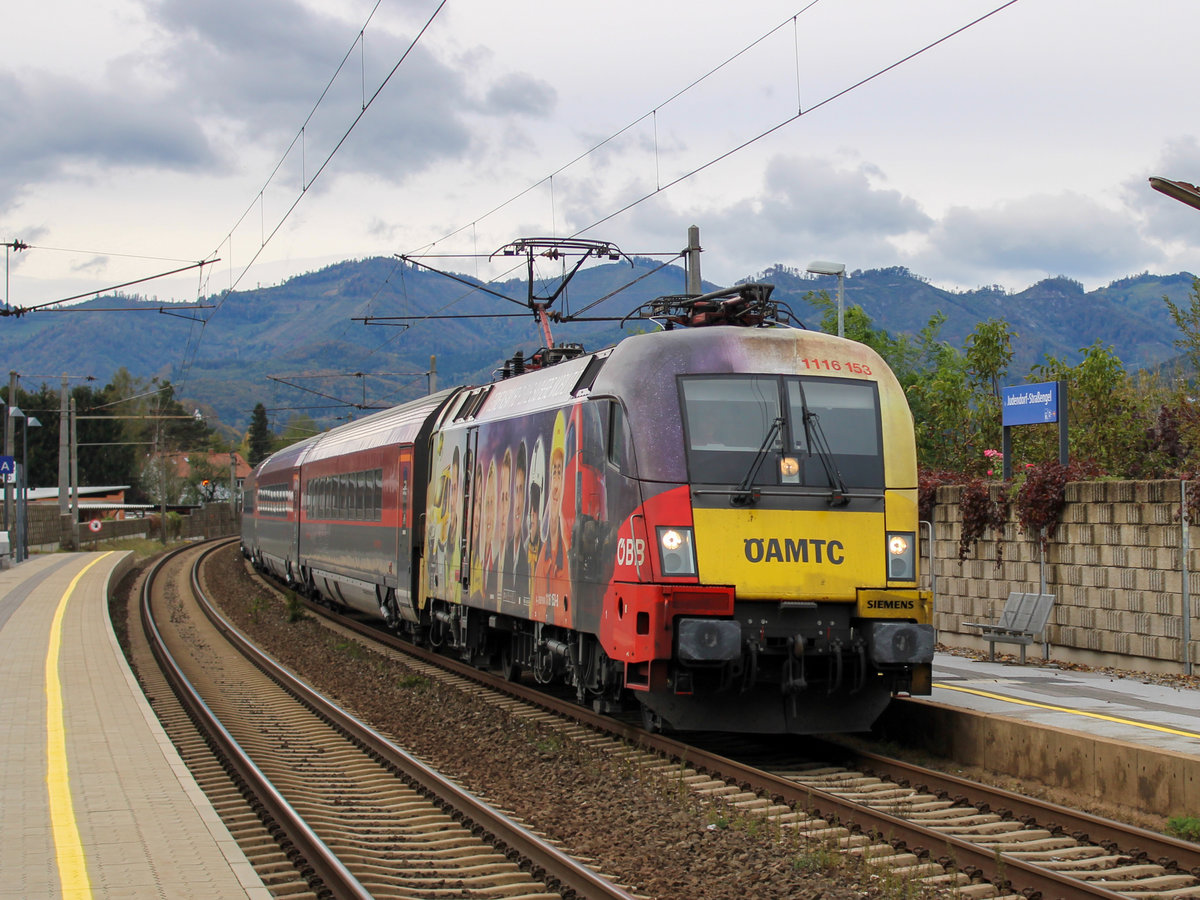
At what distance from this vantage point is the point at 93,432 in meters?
111

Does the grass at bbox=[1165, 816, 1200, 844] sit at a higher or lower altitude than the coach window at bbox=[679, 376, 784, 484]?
lower

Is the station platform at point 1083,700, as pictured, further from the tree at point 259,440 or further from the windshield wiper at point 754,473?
the tree at point 259,440

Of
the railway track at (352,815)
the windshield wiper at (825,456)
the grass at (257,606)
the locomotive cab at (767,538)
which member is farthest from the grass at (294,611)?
the windshield wiper at (825,456)

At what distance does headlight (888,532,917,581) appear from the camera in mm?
10188

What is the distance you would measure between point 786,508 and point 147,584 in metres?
29.4

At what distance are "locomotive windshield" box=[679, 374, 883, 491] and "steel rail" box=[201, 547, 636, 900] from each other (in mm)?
2984

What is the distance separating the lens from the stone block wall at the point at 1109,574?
12883 mm

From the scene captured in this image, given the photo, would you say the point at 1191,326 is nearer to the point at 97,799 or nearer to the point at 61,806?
the point at 97,799

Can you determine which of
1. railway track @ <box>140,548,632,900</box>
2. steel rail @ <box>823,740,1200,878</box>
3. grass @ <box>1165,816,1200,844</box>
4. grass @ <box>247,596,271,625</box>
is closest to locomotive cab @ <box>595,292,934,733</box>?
steel rail @ <box>823,740,1200,878</box>

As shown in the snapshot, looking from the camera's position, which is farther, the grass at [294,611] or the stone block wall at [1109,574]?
the grass at [294,611]

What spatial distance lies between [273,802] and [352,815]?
57 cm

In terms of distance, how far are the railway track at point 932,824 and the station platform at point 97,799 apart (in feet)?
11.1

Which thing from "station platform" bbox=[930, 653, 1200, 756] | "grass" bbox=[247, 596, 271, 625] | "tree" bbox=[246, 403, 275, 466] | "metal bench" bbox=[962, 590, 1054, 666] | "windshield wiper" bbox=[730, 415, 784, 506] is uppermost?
"tree" bbox=[246, 403, 275, 466]

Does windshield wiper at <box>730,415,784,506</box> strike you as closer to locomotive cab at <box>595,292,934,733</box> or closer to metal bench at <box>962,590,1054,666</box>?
locomotive cab at <box>595,292,934,733</box>
